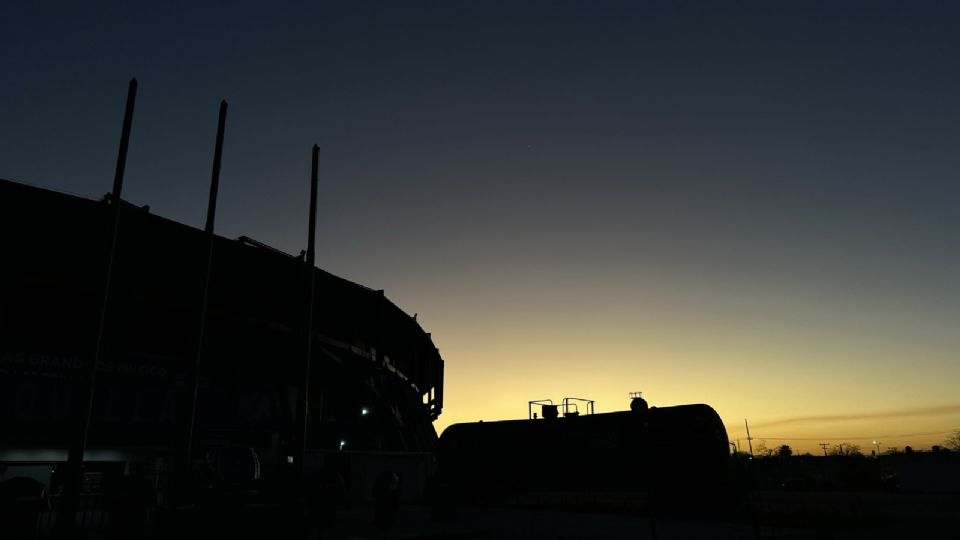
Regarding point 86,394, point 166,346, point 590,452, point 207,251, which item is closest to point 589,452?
point 590,452

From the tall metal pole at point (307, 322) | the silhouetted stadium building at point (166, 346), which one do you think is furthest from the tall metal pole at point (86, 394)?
the tall metal pole at point (307, 322)

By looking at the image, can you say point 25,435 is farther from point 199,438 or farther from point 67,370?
point 199,438

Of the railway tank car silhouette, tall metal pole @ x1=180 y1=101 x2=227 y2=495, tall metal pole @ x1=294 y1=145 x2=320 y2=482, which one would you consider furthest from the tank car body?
tall metal pole @ x1=180 y1=101 x2=227 y2=495

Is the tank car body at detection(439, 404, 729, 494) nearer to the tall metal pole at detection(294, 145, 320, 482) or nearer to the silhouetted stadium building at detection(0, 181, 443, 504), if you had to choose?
the silhouetted stadium building at detection(0, 181, 443, 504)

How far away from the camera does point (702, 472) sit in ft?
93.4

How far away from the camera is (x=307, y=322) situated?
21.0 metres

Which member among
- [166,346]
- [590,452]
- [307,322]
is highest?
[166,346]

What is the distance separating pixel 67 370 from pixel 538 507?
26265mm

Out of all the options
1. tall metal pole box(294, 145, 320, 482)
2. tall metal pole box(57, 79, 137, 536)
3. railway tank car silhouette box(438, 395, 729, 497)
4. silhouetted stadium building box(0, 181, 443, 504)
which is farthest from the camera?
silhouetted stadium building box(0, 181, 443, 504)

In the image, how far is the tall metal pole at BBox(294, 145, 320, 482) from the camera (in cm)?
1900

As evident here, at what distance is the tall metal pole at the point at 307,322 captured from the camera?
19.0 m

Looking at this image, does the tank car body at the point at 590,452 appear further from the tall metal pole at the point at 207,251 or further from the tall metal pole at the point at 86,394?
the tall metal pole at the point at 86,394

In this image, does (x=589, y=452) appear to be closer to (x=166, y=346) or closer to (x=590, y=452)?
(x=590, y=452)

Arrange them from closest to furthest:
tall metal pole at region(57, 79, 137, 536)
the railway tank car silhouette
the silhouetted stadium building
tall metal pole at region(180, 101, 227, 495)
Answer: tall metal pole at region(57, 79, 137, 536), tall metal pole at region(180, 101, 227, 495), the railway tank car silhouette, the silhouetted stadium building
